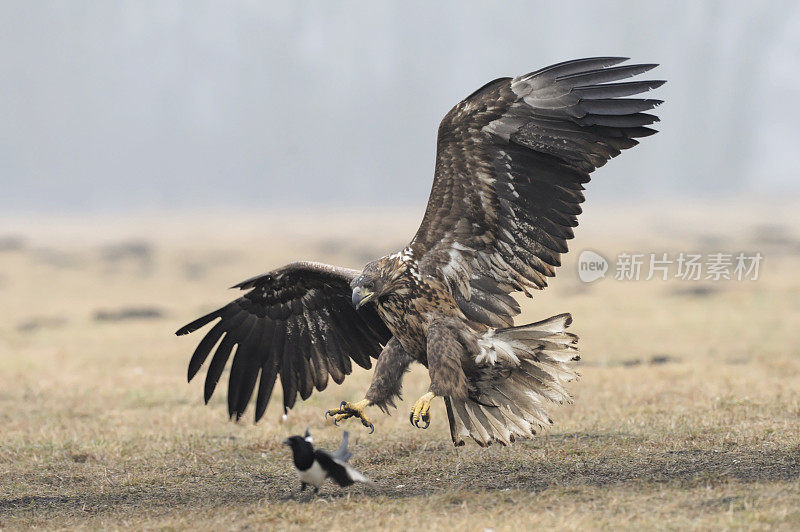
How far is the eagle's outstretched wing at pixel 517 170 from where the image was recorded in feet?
23.5

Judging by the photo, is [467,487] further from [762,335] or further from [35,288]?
[35,288]

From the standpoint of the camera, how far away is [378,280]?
7551 mm

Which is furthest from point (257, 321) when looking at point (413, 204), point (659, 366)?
point (413, 204)

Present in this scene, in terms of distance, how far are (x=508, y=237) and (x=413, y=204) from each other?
146 meters

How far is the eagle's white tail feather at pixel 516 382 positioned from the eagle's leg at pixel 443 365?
25 cm

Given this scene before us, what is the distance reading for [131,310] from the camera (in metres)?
25.1

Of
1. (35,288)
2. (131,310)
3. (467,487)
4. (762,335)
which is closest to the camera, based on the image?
(467,487)
